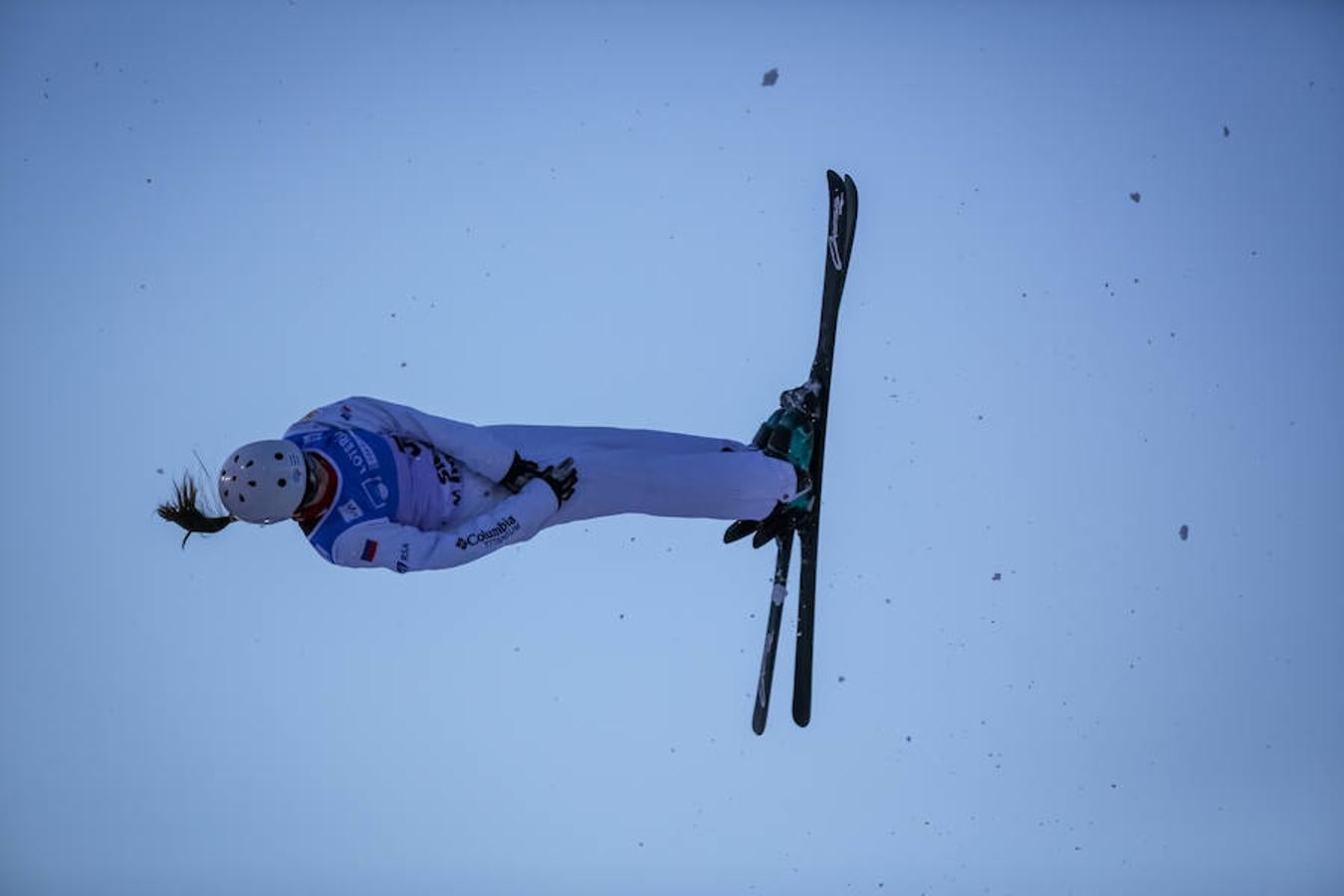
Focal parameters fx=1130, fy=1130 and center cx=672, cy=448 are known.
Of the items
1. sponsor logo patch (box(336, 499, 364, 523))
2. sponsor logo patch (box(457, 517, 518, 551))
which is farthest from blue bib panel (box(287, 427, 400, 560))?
sponsor logo patch (box(457, 517, 518, 551))

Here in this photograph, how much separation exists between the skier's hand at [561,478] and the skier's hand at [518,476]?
1.1 inches

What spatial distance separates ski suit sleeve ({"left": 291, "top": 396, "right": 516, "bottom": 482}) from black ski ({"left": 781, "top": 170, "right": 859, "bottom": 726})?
2.98ft

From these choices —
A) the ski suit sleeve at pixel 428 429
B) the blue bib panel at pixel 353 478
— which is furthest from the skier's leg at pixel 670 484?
the blue bib panel at pixel 353 478

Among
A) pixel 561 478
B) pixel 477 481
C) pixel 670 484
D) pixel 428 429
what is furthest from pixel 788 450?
pixel 428 429

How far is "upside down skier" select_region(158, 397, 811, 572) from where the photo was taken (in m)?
2.36

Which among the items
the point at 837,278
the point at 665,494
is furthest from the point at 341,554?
the point at 837,278

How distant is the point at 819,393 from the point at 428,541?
118 cm

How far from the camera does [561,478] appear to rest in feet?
8.52

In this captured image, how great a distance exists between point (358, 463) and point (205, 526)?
445 mm

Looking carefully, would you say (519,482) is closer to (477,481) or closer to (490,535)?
(477,481)

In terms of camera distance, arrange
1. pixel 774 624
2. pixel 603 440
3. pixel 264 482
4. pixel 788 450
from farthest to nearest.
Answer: pixel 774 624
pixel 788 450
pixel 603 440
pixel 264 482

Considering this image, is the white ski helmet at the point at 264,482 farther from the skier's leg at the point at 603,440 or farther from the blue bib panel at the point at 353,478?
the skier's leg at the point at 603,440

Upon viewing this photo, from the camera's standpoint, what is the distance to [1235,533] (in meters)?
3.59

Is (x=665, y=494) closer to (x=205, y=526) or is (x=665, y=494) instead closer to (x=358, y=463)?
(x=358, y=463)
